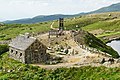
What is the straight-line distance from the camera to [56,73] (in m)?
79.6

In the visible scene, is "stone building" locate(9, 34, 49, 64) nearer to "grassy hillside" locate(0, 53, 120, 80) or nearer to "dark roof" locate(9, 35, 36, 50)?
"dark roof" locate(9, 35, 36, 50)

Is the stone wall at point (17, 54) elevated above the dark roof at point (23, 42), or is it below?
below

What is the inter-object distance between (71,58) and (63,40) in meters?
30.1

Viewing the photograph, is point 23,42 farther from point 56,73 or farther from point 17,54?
point 56,73

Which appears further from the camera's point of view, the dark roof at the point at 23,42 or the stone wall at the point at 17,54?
the dark roof at the point at 23,42

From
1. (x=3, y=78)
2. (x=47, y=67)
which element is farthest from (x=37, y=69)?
(x=3, y=78)

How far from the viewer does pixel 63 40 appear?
125m

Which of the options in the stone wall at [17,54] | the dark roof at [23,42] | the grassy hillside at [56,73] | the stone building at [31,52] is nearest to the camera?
the grassy hillside at [56,73]

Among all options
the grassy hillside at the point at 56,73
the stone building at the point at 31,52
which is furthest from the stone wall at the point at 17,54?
the grassy hillside at the point at 56,73

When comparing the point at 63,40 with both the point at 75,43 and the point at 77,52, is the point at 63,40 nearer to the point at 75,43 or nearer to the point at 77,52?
the point at 75,43

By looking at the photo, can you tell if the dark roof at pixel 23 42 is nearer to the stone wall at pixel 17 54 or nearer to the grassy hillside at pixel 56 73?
the stone wall at pixel 17 54

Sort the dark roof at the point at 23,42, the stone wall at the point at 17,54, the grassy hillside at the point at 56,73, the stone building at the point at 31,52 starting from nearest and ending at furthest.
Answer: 1. the grassy hillside at the point at 56,73
2. the stone building at the point at 31,52
3. the stone wall at the point at 17,54
4. the dark roof at the point at 23,42

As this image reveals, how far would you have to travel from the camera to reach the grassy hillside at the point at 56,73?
7181 centimetres

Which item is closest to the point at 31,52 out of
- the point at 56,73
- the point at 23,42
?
the point at 23,42
